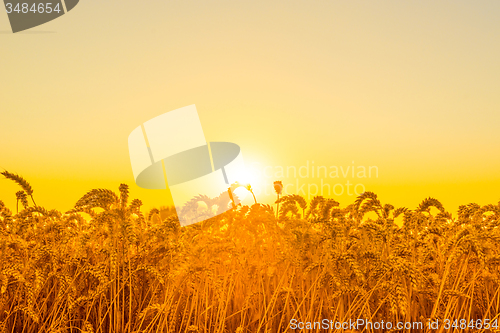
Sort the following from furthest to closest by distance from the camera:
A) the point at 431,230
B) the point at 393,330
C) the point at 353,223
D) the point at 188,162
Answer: the point at 188,162 < the point at 353,223 < the point at 431,230 < the point at 393,330

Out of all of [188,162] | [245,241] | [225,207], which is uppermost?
[188,162]

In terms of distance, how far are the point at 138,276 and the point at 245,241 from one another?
1.53 metres

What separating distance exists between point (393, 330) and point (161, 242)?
2262 mm

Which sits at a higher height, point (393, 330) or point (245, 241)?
point (245, 241)

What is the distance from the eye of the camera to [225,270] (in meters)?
4.07

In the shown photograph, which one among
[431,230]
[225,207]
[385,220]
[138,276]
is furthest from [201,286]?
[431,230]

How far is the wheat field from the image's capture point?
2.94 m

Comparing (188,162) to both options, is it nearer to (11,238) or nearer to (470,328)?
(11,238)

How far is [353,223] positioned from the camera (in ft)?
11.7

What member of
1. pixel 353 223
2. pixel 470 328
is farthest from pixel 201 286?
pixel 470 328

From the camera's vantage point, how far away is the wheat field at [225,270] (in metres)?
2.94

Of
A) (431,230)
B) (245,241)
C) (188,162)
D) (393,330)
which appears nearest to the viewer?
(393,330)

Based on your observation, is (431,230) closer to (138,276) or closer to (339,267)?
(339,267)

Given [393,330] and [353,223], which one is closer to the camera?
[393,330]
